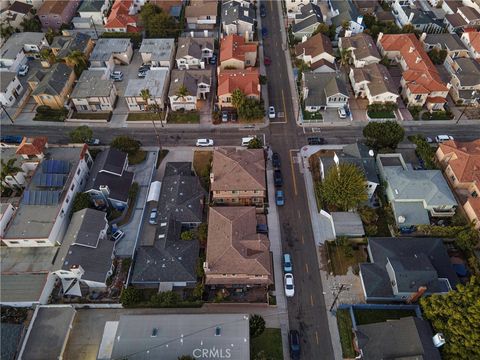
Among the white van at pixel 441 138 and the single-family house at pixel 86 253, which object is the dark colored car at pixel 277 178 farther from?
the white van at pixel 441 138

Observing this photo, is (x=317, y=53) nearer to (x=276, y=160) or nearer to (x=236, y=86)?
(x=236, y=86)

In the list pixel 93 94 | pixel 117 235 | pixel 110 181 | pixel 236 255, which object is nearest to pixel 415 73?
pixel 236 255

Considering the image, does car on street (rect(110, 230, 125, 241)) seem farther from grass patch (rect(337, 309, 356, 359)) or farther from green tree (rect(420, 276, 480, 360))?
green tree (rect(420, 276, 480, 360))

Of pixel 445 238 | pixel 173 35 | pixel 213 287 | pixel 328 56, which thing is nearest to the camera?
pixel 213 287

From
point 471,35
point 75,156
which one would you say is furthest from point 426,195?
point 75,156

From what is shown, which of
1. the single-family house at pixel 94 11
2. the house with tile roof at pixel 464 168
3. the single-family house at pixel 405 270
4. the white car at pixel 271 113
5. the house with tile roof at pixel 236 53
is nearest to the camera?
the single-family house at pixel 405 270

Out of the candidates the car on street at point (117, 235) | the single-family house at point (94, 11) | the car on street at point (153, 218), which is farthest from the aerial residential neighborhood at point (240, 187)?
the single-family house at point (94, 11)

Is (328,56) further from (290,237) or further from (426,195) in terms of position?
(290,237)
